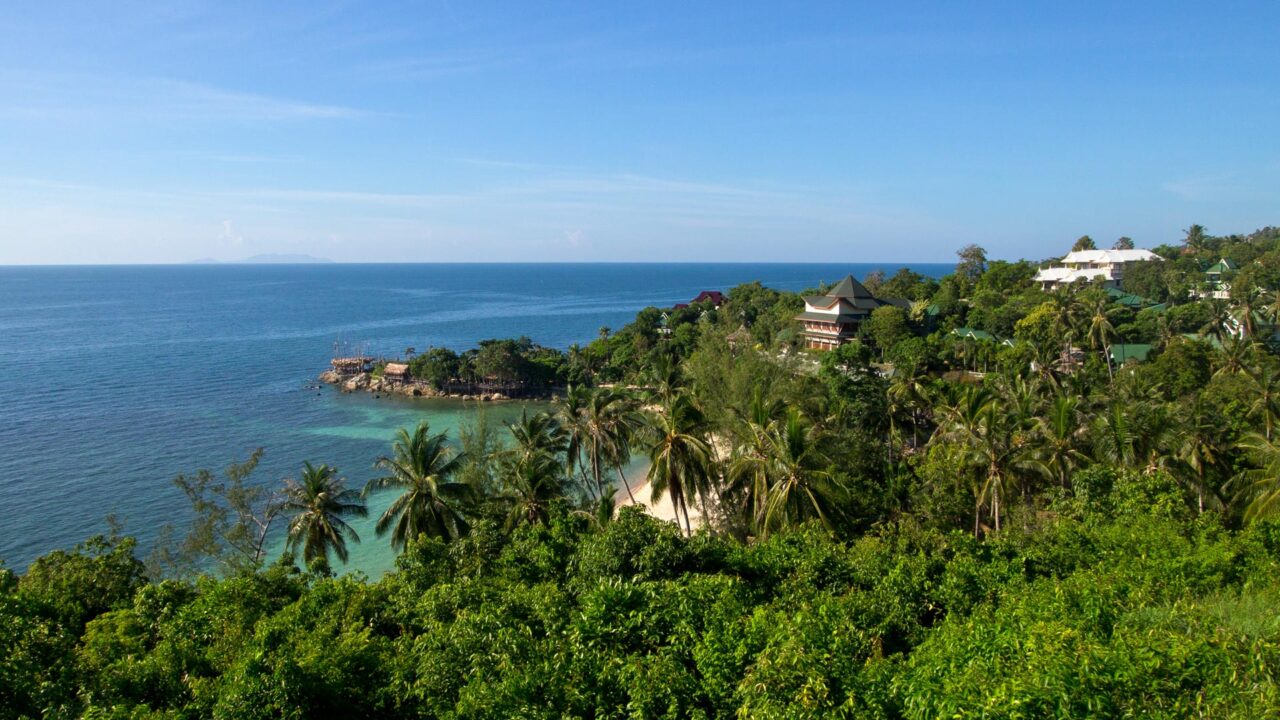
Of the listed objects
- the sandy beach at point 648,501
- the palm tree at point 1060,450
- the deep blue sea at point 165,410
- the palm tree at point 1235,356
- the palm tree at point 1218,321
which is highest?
the palm tree at point 1218,321

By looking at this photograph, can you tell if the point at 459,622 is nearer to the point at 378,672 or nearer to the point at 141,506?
the point at 378,672

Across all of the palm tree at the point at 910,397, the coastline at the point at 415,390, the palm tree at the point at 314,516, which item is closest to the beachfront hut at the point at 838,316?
the palm tree at the point at 910,397

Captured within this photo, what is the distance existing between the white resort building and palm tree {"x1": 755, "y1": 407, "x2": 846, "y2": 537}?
7487 centimetres

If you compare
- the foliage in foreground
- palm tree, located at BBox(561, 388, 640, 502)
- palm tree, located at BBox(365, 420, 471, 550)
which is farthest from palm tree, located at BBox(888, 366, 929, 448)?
palm tree, located at BBox(365, 420, 471, 550)

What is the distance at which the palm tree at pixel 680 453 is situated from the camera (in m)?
24.2

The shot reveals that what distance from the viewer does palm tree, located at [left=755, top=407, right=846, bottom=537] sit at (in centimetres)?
2238

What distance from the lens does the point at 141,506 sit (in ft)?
124

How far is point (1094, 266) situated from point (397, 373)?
8752cm

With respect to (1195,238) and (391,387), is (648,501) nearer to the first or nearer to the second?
(391,387)

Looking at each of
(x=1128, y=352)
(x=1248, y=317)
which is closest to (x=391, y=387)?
(x=1128, y=352)

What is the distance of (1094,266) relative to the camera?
92875 millimetres

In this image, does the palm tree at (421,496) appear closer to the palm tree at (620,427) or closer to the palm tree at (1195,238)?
the palm tree at (620,427)

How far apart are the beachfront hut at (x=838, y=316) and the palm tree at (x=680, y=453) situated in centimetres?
4220

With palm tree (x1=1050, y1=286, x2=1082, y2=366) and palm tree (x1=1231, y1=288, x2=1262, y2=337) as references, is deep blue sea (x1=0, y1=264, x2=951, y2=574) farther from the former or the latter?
palm tree (x1=1231, y1=288, x2=1262, y2=337)
